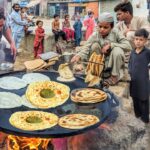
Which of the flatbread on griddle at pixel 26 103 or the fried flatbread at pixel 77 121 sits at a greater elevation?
the flatbread on griddle at pixel 26 103

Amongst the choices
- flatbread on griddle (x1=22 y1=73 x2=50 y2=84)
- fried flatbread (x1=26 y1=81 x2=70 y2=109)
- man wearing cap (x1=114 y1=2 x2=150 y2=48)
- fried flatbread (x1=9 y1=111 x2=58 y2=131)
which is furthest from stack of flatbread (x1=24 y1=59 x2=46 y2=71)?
man wearing cap (x1=114 y1=2 x2=150 y2=48)

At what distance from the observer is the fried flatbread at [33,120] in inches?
131

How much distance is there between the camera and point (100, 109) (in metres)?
3.75

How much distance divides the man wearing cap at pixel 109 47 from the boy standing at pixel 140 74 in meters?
0.22

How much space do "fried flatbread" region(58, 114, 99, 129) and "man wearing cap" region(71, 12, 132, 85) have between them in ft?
6.58

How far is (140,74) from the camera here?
18.4 ft

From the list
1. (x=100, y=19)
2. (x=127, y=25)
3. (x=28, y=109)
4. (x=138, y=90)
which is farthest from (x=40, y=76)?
(x=127, y=25)

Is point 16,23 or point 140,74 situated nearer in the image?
point 140,74

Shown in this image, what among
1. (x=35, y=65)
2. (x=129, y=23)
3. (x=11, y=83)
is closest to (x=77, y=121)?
(x=11, y=83)

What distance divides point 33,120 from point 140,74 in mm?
2583

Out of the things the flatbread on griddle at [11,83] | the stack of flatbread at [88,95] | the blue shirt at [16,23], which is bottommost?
the stack of flatbread at [88,95]

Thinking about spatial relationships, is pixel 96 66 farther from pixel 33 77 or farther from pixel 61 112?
pixel 61 112

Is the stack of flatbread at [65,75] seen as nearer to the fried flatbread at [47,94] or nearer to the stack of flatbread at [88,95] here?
the fried flatbread at [47,94]

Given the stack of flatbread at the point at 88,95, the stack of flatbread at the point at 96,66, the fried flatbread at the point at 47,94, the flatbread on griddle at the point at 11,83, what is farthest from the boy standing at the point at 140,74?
the flatbread on griddle at the point at 11,83
